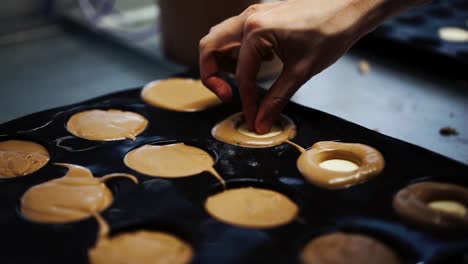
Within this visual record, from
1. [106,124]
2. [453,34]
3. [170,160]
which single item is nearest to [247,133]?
[170,160]

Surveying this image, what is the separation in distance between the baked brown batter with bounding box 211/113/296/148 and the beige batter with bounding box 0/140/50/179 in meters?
0.41

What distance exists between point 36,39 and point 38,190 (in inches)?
53.6

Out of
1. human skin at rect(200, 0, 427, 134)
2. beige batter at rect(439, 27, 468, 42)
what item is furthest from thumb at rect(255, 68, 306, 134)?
beige batter at rect(439, 27, 468, 42)

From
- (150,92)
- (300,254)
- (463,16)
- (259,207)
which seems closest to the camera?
(300,254)

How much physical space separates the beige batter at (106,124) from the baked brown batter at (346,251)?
1.85ft

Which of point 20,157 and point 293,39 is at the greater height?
point 293,39

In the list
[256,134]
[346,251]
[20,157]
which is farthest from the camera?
[256,134]

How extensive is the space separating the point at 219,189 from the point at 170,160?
169 mm

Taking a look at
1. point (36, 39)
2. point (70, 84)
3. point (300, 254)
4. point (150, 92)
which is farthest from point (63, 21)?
point (300, 254)

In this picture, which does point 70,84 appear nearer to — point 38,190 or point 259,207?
point 38,190

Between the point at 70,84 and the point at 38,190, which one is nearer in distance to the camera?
the point at 38,190

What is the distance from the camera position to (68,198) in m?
1.10

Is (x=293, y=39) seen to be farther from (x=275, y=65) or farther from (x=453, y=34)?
(x=453, y=34)

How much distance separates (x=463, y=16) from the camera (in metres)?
2.22
